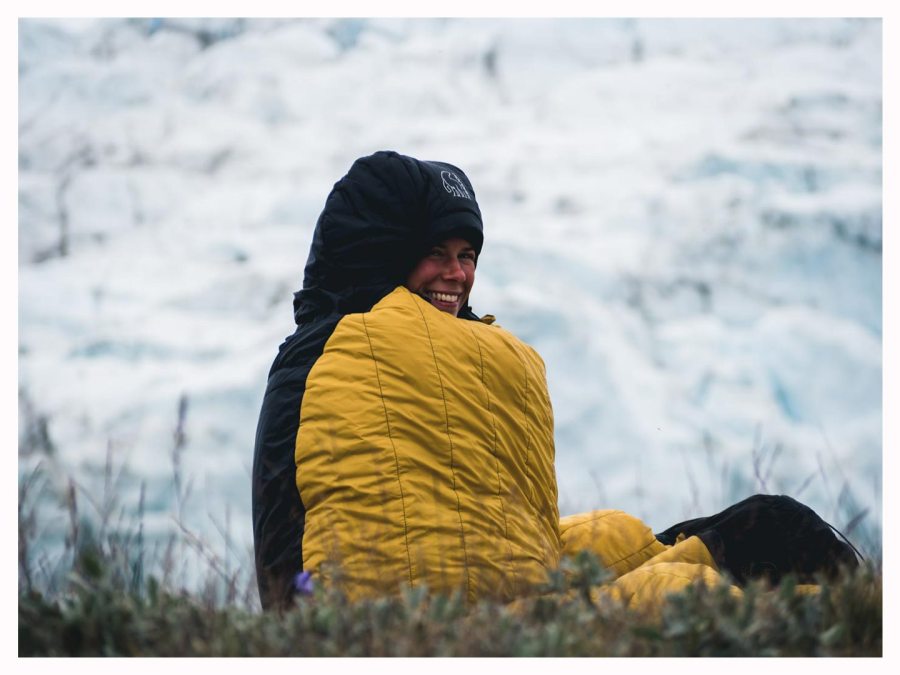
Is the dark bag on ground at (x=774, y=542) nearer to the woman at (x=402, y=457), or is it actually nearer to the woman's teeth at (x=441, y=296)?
the woman at (x=402, y=457)

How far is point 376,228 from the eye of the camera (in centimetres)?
278

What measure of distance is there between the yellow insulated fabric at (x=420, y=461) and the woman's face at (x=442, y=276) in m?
0.33

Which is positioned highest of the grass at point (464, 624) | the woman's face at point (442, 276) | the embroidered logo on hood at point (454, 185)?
the embroidered logo on hood at point (454, 185)

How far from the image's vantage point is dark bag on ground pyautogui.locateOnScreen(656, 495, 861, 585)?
2682 millimetres

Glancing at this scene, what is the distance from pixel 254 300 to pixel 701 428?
441 cm

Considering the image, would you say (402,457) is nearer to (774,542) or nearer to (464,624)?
(464,624)

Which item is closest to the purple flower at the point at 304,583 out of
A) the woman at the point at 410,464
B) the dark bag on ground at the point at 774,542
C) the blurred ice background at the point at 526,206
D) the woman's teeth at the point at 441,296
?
the woman at the point at 410,464

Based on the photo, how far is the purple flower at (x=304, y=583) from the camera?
2.16m

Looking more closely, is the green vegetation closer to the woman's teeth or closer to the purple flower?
the purple flower

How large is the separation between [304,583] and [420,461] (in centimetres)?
35

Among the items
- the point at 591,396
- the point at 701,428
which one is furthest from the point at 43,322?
the point at 701,428

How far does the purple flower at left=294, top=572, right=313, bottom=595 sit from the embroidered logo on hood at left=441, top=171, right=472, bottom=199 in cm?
110

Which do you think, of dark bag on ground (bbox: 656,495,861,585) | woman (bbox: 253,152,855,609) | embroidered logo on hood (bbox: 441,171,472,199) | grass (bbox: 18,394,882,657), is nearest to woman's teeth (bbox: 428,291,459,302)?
woman (bbox: 253,152,855,609)

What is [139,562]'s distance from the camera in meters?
2.42
